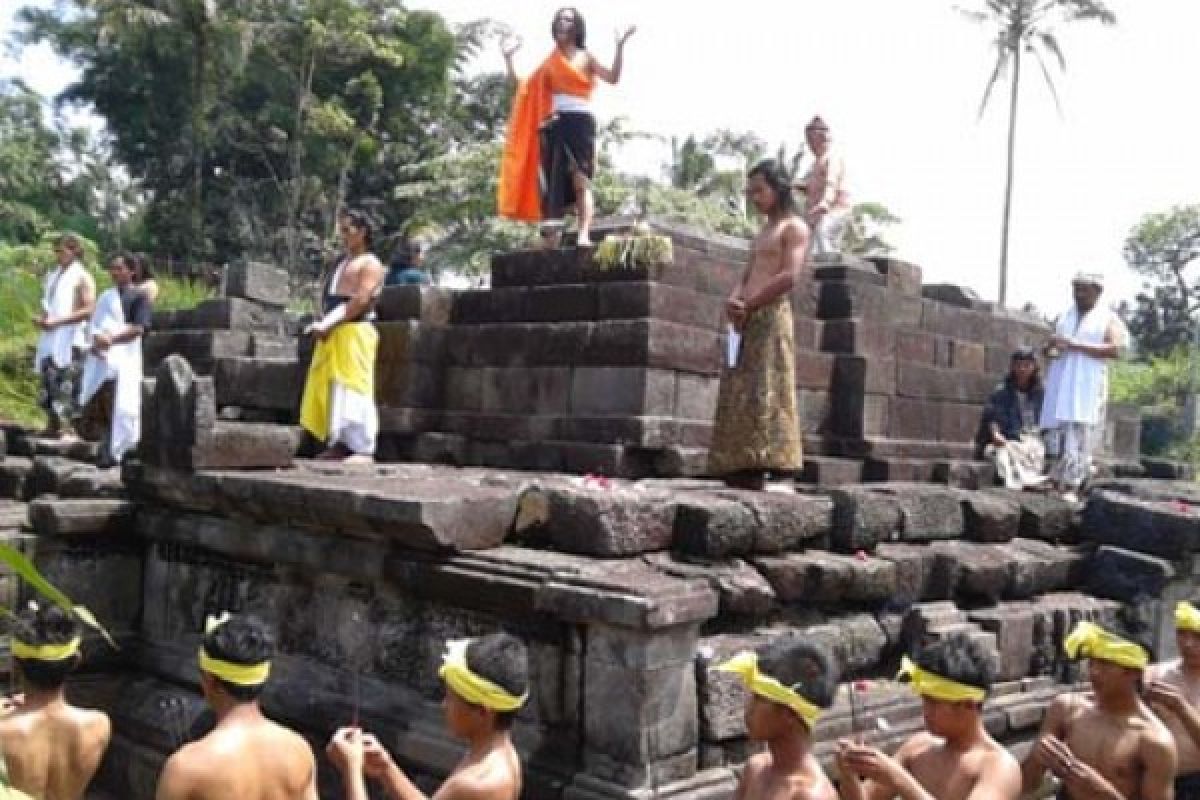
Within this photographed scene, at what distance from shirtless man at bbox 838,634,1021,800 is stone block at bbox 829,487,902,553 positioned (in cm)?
217

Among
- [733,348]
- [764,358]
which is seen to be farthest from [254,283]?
[764,358]

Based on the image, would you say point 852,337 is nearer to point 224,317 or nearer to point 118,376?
point 118,376

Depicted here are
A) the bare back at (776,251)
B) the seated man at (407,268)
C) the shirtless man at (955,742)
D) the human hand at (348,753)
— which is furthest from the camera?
the seated man at (407,268)

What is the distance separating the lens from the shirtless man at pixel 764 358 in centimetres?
603

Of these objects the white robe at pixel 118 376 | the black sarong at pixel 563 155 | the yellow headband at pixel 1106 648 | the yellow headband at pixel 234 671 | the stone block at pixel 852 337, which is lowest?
the yellow headband at pixel 234 671

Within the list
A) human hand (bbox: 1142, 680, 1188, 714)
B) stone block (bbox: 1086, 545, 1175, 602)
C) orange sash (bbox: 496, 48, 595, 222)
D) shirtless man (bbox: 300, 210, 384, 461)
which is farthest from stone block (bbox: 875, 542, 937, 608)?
orange sash (bbox: 496, 48, 595, 222)

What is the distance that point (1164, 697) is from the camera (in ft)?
15.4

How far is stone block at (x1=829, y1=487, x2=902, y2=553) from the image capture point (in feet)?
19.8

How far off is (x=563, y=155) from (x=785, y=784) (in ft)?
21.3

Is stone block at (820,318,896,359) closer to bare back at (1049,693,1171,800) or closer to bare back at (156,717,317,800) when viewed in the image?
bare back at (1049,693,1171,800)

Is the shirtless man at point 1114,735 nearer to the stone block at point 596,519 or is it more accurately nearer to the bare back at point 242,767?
the stone block at point 596,519

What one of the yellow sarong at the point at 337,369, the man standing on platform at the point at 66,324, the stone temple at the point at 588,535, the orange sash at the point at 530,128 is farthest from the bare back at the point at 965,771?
the man standing on platform at the point at 66,324

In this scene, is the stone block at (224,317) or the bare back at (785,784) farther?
the stone block at (224,317)

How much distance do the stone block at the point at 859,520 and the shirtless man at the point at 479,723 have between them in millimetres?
2851
